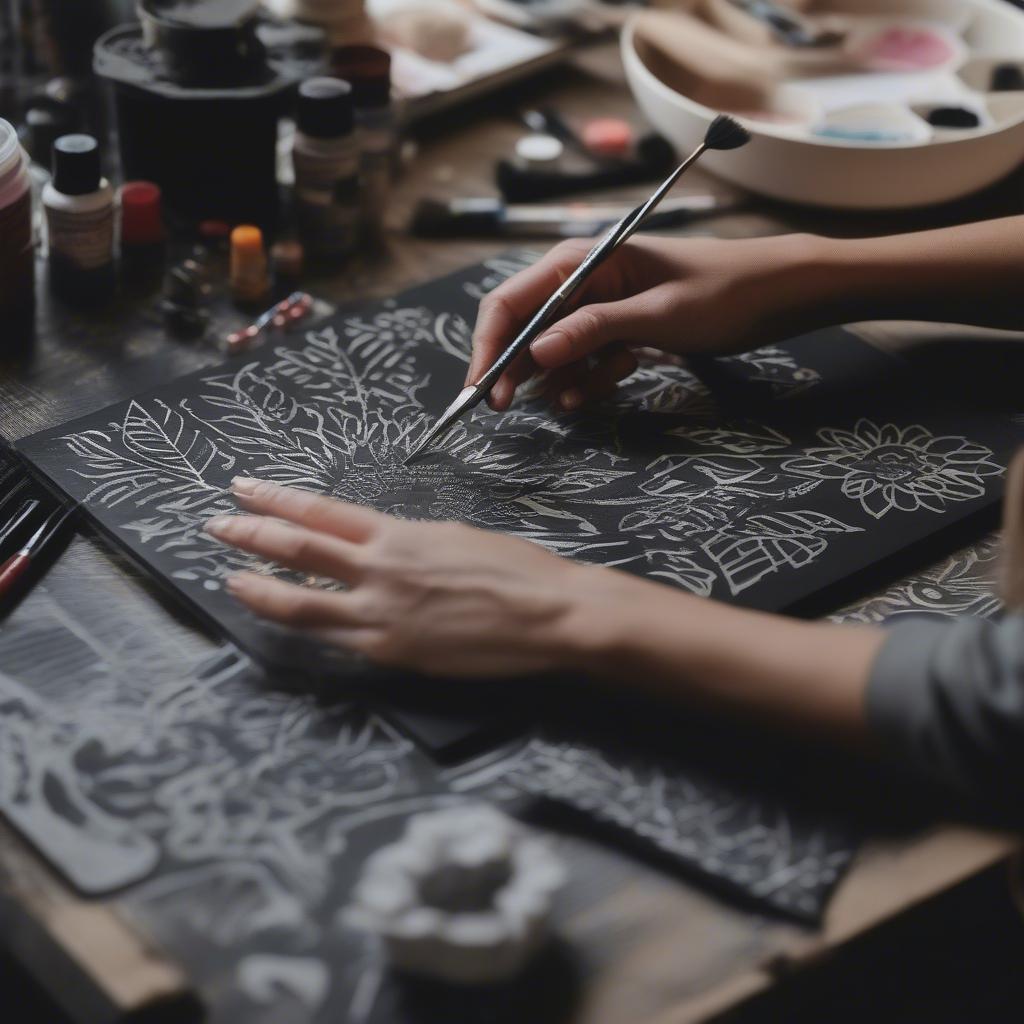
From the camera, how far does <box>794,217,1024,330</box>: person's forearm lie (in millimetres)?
1086

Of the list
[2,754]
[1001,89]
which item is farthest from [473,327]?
[1001,89]

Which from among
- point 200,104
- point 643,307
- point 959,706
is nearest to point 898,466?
point 643,307

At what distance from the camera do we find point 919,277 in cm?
109

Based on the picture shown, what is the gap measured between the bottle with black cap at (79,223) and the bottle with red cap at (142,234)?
4cm

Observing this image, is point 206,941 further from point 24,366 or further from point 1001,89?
point 1001,89

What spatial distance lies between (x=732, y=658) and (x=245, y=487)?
339mm

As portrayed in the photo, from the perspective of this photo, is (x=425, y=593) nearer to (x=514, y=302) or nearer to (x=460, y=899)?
(x=460, y=899)

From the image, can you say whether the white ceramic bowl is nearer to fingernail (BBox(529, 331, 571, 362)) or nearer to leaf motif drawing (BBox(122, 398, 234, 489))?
fingernail (BBox(529, 331, 571, 362))

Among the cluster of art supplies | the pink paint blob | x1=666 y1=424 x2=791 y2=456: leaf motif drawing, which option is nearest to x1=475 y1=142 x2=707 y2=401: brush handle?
x1=666 y1=424 x2=791 y2=456: leaf motif drawing

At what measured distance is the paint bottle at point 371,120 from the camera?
1247mm

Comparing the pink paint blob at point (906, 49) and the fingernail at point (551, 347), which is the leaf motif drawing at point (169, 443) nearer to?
the fingernail at point (551, 347)

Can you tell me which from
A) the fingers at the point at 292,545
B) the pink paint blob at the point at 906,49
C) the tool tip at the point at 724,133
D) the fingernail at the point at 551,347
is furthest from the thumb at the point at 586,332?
the pink paint blob at the point at 906,49

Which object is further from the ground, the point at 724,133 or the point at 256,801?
the point at 724,133

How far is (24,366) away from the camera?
1.07m
